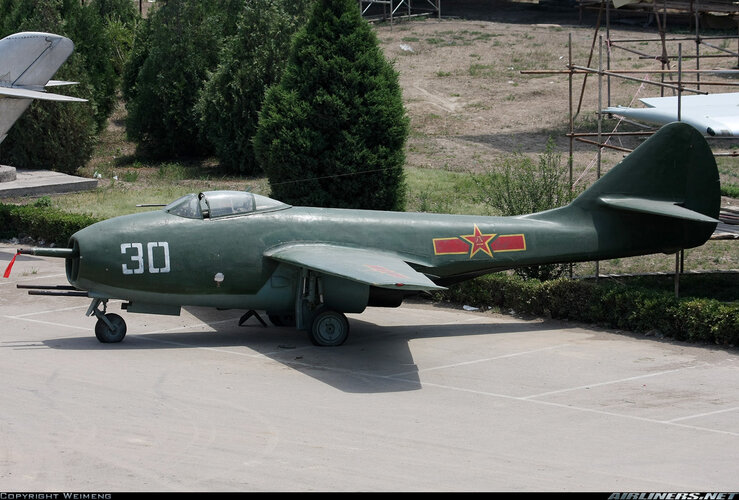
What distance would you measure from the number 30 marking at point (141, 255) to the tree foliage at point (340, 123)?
8.29 meters

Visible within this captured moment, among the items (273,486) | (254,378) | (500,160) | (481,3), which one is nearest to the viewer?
(273,486)

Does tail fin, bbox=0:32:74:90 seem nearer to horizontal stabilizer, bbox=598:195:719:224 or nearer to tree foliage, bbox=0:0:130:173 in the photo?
tree foliage, bbox=0:0:130:173

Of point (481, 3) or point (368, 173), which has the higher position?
point (481, 3)

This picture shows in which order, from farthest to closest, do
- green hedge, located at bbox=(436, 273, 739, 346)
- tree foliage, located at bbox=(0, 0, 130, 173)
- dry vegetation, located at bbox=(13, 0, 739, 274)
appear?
tree foliage, located at bbox=(0, 0, 130, 173) → dry vegetation, located at bbox=(13, 0, 739, 274) → green hedge, located at bbox=(436, 273, 739, 346)

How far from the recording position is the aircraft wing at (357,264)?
12.5 m

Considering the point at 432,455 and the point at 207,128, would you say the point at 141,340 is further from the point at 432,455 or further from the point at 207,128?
the point at 207,128

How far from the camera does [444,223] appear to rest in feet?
49.2

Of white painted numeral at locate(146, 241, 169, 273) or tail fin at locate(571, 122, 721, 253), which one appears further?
tail fin at locate(571, 122, 721, 253)

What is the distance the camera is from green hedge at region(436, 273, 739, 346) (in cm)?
1405

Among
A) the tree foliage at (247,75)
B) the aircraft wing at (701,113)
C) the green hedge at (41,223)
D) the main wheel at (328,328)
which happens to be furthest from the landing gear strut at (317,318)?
the tree foliage at (247,75)

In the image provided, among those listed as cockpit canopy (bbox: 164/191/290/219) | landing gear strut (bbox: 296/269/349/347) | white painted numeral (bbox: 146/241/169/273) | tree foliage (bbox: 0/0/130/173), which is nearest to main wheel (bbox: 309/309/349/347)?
landing gear strut (bbox: 296/269/349/347)

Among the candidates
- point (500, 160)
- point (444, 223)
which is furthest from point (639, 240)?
point (500, 160)

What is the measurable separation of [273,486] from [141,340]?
6.53 m

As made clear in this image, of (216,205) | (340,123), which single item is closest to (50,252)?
(216,205)
